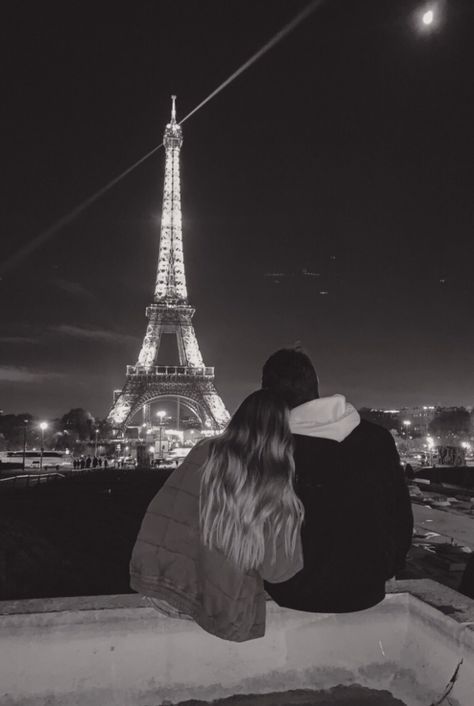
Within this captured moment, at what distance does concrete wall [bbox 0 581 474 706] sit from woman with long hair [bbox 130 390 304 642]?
0.49 metres

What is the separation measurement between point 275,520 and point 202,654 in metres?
1.06

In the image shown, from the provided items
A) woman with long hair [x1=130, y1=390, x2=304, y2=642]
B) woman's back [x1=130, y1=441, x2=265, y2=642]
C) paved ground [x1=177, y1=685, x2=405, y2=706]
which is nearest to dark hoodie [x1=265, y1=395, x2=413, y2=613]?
woman with long hair [x1=130, y1=390, x2=304, y2=642]

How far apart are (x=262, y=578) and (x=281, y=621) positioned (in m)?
0.61

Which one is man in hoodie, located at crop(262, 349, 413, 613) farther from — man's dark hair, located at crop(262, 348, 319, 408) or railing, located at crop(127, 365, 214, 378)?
railing, located at crop(127, 365, 214, 378)

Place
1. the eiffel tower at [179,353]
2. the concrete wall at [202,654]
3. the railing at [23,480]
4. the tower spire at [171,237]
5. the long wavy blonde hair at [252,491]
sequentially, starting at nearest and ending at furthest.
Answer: the long wavy blonde hair at [252,491], the concrete wall at [202,654], the railing at [23,480], the eiffel tower at [179,353], the tower spire at [171,237]

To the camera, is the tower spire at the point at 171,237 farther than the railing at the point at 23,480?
Yes

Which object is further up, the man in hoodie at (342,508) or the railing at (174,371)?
the railing at (174,371)

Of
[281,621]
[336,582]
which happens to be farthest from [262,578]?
[281,621]

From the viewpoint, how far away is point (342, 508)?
8.46ft

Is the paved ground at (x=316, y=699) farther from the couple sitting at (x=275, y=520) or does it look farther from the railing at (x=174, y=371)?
the railing at (x=174, y=371)

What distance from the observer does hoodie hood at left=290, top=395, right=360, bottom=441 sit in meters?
2.59

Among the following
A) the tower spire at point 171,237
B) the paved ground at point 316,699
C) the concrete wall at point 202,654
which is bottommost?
the paved ground at point 316,699

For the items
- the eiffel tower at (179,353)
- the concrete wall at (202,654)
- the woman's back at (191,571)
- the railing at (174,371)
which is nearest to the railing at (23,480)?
the concrete wall at (202,654)

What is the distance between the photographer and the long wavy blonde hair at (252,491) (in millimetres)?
2441
